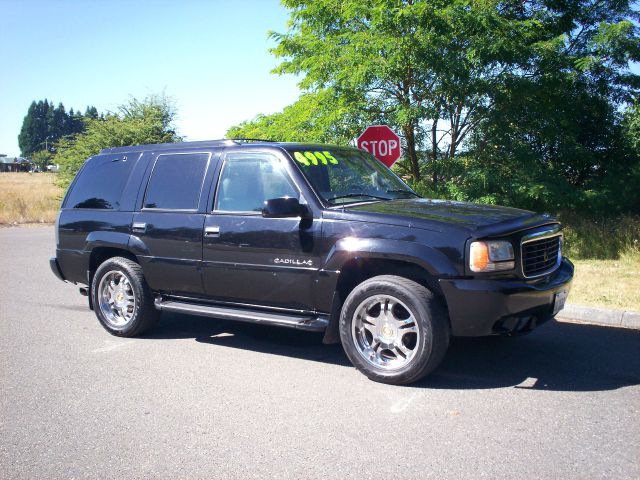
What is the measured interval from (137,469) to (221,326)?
3.51m

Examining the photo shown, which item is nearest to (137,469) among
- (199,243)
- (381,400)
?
(381,400)

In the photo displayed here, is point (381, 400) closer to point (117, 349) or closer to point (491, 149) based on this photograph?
point (117, 349)

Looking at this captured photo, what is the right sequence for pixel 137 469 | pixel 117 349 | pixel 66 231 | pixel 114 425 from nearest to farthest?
pixel 137 469
pixel 114 425
pixel 117 349
pixel 66 231

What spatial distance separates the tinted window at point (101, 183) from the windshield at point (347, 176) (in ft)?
7.06

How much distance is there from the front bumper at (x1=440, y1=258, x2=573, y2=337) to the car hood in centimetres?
40

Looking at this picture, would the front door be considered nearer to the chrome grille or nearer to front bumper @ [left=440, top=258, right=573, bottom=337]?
front bumper @ [left=440, top=258, right=573, bottom=337]

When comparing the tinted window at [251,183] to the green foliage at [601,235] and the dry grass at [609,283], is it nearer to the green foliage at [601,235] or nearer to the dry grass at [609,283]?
the dry grass at [609,283]

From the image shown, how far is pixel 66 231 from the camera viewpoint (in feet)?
22.7

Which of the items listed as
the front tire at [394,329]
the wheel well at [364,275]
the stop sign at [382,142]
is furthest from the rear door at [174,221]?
the stop sign at [382,142]

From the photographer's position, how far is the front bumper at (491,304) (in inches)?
174

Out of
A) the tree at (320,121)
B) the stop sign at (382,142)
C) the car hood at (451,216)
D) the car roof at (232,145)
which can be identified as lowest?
the car hood at (451,216)

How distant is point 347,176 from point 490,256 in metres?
1.81

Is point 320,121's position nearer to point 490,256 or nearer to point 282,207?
point 282,207

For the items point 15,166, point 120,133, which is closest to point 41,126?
point 15,166
